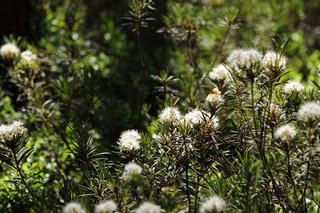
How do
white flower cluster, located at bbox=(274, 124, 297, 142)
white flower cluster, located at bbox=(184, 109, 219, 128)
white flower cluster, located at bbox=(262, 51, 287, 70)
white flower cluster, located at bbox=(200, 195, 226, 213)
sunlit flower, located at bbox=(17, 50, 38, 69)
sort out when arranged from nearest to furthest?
1. white flower cluster, located at bbox=(200, 195, 226, 213)
2. white flower cluster, located at bbox=(274, 124, 297, 142)
3. white flower cluster, located at bbox=(262, 51, 287, 70)
4. white flower cluster, located at bbox=(184, 109, 219, 128)
5. sunlit flower, located at bbox=(17, 50, 38, 69)

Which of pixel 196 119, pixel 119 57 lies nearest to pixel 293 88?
pixel 196 119

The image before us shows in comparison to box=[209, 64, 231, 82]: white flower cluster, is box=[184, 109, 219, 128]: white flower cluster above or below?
below

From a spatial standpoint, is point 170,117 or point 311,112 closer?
point 311,112

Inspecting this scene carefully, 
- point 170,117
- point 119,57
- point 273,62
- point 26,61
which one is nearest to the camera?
point 273,62

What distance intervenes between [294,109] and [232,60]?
604 mm

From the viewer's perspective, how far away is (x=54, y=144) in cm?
267

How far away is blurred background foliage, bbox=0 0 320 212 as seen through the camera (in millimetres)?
2574

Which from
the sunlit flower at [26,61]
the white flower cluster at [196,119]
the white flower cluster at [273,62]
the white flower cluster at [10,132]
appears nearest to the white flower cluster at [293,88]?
the white flower cluster at [273,62]

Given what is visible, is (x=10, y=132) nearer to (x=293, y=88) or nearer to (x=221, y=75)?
(x=221, y=75)

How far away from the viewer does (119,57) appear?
3871mm

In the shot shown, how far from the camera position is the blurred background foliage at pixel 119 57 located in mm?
2574

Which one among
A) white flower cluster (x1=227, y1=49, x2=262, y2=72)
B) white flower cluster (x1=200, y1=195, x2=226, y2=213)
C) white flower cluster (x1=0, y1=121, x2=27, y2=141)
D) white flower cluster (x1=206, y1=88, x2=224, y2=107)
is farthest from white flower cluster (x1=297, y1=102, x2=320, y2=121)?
white flower cluster (x1=0, y1=121, x2=27, y2=141)

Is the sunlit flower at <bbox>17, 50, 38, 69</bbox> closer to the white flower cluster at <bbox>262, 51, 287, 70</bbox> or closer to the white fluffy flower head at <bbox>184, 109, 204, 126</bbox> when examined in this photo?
A: the white fluffy flower head at <bbox>184, 109, 204, 126</bbox>

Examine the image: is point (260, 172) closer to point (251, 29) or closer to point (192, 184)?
point (192, 184)
